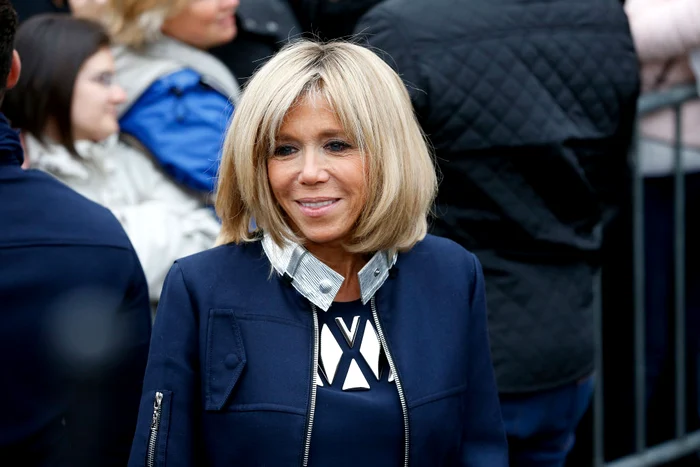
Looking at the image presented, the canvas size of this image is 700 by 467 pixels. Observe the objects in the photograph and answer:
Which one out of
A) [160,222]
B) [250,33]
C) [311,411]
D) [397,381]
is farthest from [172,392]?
[250,33]

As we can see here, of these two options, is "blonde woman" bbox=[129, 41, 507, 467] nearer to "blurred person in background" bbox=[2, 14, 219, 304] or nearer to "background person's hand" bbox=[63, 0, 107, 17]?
"blurred person in background" bbox=[2, 14, 219, 304]

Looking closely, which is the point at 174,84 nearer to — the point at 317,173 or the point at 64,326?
the point at 64,326

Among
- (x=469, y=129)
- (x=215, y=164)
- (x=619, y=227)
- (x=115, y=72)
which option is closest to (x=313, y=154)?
(x=469, y=129)

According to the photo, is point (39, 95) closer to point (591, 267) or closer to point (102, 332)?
point (102, 332)

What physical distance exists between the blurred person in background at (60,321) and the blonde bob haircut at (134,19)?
1114 mm

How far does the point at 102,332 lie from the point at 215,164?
3.50ft

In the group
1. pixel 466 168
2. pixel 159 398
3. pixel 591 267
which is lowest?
pixel 591 267

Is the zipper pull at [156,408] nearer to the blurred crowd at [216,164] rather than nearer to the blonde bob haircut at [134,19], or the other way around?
the blurred crowd at [216,164]

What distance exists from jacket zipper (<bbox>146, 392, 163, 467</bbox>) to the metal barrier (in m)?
2.05

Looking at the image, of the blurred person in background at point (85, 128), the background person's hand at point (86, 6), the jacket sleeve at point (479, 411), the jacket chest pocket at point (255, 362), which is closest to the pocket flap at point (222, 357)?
the jacket chest pocket at point (255, 362)

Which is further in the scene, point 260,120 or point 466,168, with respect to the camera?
point 466,168

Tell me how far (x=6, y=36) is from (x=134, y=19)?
1237 mm

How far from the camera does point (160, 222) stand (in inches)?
119

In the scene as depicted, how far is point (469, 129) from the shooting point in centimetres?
268
